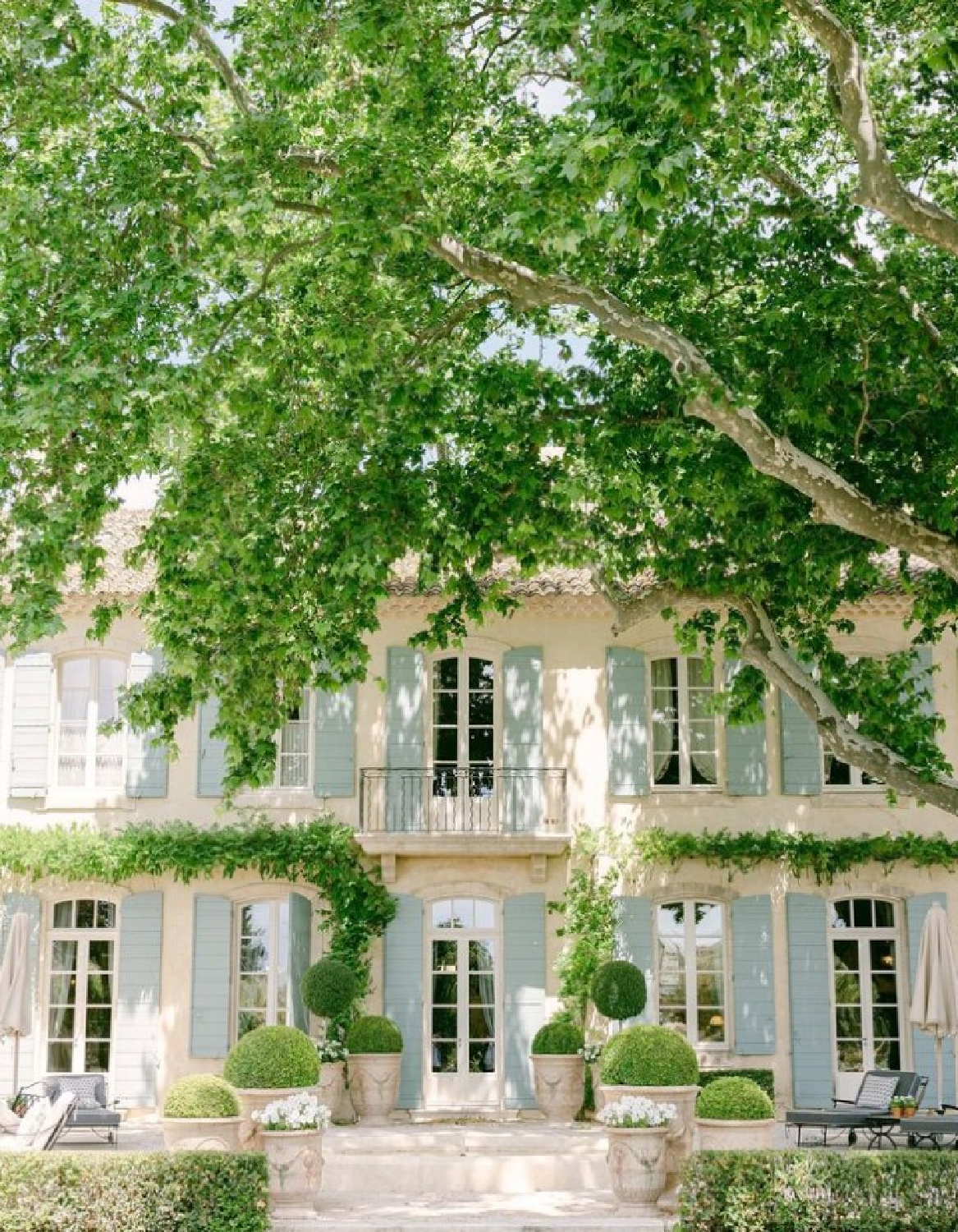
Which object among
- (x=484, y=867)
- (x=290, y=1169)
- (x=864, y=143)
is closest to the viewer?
(x=864, y=143)

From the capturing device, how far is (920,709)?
19.6 meters

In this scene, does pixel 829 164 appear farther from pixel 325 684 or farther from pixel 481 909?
pixel 481 909

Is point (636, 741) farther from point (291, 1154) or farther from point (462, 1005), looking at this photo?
point (291, 1154)

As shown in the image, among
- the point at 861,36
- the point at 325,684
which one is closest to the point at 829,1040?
the point at 325,684

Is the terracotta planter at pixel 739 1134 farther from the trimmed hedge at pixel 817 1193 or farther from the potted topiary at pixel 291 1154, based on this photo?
the potted topiary at pixel 291 1154

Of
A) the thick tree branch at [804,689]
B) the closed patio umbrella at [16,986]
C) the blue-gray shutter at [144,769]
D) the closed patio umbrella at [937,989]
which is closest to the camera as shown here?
the thick tree branch at [804,689]

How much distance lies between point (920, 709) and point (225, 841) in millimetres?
8427

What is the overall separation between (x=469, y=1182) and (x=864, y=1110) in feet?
14.4

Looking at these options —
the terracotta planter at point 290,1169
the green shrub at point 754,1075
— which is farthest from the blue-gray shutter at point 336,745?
the terracotta planter at point 290,1169

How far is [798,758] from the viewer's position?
19.9 m

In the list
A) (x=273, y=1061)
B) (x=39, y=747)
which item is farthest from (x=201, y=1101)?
(x=39, y=747)

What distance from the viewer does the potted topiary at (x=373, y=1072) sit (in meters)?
18.5

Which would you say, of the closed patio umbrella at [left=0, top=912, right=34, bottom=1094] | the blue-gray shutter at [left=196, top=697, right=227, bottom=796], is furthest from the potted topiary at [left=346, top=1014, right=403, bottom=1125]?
the closed patio umbrella at [left=0, top=912, right=34, bottom=1094]

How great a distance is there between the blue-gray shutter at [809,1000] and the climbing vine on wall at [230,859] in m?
4.83
